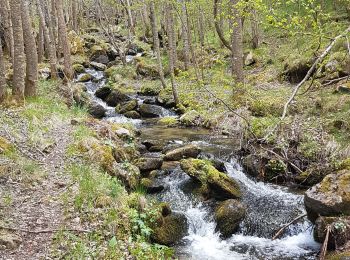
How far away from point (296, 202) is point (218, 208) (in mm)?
1819

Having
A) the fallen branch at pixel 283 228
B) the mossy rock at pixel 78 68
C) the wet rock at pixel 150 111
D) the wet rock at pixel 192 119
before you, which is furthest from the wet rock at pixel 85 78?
the fallen branch at pixel 283 228

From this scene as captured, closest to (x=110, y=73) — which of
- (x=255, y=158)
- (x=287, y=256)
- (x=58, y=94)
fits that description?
(x=58, y=94)

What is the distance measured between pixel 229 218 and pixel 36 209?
3.93 m

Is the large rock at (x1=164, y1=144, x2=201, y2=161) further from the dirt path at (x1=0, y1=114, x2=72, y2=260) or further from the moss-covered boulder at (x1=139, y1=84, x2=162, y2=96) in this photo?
the moss-covered boulder at (x1=139, y1=84, x2=162, y2=96)

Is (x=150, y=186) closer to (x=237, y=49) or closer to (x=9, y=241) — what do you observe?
(x=9, y=241)

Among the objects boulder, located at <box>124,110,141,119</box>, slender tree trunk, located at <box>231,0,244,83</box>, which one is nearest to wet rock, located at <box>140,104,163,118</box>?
boulder, located at <box>124,110,141,119</box>

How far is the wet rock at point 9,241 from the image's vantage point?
4.99 m

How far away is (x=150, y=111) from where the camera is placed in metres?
18.4

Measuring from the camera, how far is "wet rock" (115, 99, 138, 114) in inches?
733

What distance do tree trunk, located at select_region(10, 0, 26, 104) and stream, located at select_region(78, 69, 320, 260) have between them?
539cm

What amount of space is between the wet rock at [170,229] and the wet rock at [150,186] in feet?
4.33

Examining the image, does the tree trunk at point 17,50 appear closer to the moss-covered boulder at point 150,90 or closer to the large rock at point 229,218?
the large rock at point 229,218

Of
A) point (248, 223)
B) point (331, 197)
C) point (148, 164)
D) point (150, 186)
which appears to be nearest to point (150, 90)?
point (148, 164)

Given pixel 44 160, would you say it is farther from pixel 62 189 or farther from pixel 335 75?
pixel 335 75
